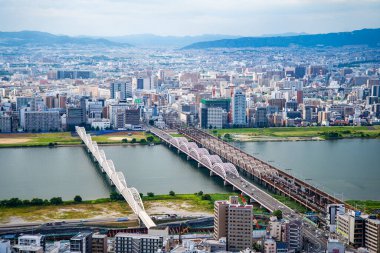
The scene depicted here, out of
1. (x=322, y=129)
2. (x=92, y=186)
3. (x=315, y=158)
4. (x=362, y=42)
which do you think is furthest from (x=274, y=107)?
(x=362, y=42)

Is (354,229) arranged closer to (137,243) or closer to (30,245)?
(137,243)

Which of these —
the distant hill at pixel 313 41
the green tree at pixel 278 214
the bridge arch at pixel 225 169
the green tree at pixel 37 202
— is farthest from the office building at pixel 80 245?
the distant hill at pixel 313 41

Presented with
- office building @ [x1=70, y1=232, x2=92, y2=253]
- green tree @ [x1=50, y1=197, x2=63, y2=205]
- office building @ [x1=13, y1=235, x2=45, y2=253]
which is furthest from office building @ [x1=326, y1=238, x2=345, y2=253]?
green tree @ [x1=50, y1=197, x2=63, y2=205]

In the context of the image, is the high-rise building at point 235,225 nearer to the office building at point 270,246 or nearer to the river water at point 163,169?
the office building at point 270,246

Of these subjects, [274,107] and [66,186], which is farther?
[274,107]

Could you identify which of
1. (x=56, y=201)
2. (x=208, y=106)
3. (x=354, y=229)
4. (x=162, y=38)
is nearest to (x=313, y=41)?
(x=162, y=38)

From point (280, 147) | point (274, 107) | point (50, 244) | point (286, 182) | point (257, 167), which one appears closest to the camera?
point (50, 244)

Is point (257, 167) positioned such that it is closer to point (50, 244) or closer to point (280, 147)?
point (280, 147)
